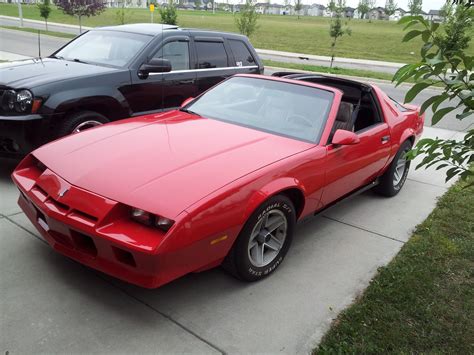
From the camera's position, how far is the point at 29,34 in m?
27.1

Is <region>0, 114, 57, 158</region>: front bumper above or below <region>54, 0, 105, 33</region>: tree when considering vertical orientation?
below

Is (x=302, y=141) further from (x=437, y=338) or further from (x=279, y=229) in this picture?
(x=437, y=338)

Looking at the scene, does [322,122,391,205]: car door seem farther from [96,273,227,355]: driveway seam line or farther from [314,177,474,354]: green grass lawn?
[96,273,227,355]: driveway seam line

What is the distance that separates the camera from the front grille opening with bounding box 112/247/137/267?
262 centimetres

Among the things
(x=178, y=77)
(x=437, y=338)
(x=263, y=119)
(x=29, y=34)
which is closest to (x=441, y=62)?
(x=437, y=338)

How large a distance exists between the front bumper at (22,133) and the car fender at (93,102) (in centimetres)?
17

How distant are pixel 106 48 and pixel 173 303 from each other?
4106mm

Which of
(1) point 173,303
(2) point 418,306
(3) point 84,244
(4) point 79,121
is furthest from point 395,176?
(3) point 84,244

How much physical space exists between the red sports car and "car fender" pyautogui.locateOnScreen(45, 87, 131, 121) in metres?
1.15

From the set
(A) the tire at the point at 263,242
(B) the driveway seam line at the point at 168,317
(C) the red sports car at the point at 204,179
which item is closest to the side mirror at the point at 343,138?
(C) the red sports car at the point at 204,179

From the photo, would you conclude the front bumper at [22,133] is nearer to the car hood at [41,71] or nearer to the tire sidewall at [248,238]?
the car hood at [41,71]

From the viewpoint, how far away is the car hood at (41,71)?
471 cm

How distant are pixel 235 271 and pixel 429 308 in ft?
4.68

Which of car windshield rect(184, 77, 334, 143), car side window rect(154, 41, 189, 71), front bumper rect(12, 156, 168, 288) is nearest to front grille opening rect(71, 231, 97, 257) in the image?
front bumper rect(12, 156, 168, 288)
